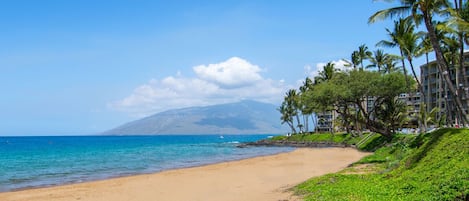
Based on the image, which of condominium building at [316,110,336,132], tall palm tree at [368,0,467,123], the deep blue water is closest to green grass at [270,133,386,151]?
condominium building at [316,110,336,132]

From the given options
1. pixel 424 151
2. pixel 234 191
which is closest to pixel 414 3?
pixel 424 151

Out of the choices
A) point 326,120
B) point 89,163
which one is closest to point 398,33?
point 89,163

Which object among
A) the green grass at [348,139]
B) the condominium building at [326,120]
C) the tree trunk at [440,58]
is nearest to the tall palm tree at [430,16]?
the tree trunk at [440,58]

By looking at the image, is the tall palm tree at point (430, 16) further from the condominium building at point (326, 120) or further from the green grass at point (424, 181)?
the condominium building at point (326, 120)

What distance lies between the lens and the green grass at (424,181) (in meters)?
9.75

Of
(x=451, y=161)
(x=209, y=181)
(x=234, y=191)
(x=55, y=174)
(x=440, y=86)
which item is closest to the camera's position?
A: (x=451, y=161)

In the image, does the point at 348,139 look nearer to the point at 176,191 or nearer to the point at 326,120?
the point at 176,191

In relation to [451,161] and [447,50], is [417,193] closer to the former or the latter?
[451,161]

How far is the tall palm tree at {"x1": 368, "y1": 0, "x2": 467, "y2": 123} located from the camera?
19062 millimetres

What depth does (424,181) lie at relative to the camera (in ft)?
36.7

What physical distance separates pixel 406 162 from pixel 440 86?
254 ft

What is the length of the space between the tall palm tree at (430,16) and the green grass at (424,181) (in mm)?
4017

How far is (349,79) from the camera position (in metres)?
Result: 40.4

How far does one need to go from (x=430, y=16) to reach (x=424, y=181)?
40.1 ft
